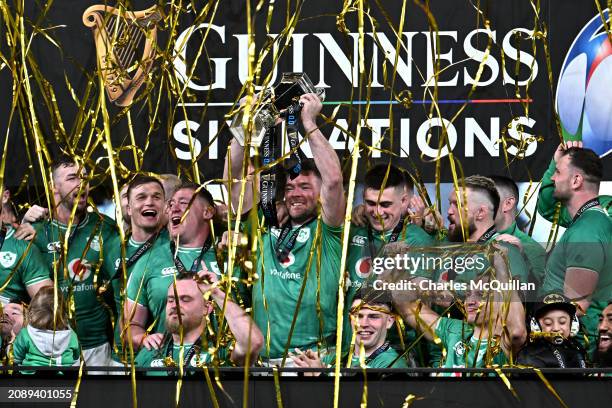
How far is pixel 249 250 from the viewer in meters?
2.77

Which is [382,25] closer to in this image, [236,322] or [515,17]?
[515,17]

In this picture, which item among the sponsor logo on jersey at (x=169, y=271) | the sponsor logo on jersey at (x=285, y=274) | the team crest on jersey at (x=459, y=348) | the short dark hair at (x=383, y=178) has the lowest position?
the team crest on jersey at (x=459, y=348)

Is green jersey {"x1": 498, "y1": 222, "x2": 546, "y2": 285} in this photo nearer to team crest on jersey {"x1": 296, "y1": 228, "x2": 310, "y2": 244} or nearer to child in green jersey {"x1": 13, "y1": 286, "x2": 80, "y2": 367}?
team crest on jersey {"x1": 296, "y1": 228, "x2": 310, "y2": 244}

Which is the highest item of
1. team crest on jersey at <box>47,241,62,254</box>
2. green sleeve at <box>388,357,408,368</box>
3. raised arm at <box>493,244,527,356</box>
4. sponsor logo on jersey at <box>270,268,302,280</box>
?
team crest on jersey at <box>47,241,62,254</box>

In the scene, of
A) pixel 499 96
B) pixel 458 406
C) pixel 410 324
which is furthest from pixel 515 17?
pixel 458 406

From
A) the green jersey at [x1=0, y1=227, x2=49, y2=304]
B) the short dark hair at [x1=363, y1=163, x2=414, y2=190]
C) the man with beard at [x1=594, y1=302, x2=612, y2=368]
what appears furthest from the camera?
the green jersey at [x1=0, y1=227, x2=49, y2=304]

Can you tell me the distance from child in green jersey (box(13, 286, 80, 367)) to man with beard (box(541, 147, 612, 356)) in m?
1.41

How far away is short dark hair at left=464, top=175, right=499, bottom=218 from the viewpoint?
2.76 metres

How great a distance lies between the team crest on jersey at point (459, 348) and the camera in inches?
107

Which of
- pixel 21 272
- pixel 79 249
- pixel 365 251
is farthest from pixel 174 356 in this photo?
pixel 365 251

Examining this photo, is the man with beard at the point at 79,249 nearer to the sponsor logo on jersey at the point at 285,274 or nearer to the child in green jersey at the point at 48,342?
the child in green jersey at the point at 48,342

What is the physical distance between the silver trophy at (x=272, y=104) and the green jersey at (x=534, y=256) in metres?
0.72

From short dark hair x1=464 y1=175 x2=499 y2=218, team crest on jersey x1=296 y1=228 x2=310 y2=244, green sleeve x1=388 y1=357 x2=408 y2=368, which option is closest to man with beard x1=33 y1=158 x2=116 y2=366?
team crest on jersey x1=296 y1=228 x2=310 y2=244

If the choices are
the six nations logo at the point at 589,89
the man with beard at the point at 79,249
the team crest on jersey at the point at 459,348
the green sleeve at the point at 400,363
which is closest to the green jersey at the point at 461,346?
the team crest on jersey at the point at 459,348
